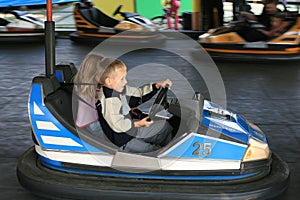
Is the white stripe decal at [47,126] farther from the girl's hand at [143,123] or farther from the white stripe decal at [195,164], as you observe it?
the white stripe decal at [195,164]

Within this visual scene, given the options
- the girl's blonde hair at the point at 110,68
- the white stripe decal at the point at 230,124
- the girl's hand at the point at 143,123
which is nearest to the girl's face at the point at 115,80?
the girl's blonde hair at the point at 110,68

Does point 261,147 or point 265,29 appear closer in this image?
point 261,147

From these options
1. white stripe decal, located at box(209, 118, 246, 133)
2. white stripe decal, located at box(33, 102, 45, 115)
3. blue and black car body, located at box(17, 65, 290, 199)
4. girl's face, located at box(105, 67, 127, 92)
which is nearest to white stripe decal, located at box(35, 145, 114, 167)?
blue and black car body, located at box(17, 65, 290, 199)

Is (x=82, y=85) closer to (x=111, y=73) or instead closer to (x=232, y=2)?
(x=111, y=73)

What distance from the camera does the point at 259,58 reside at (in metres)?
5.30

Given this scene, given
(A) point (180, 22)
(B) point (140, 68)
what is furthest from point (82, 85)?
(A) point (180, 22)

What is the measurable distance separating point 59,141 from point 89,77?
28 centimetres

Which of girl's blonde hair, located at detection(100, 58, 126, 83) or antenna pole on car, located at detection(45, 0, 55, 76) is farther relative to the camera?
antenna pole on car, located at detection(45, 0, 55, 76)

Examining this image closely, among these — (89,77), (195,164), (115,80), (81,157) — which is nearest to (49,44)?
(89,77)

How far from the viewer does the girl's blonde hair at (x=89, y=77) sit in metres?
2.16

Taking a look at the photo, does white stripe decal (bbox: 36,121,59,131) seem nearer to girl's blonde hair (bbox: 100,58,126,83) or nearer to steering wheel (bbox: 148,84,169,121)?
girl's blonde hair (bbox: 100,58,126,83)

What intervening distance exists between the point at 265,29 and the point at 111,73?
12.1ft

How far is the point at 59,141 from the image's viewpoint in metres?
2.16

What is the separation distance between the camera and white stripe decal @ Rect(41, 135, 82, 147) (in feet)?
7.04
